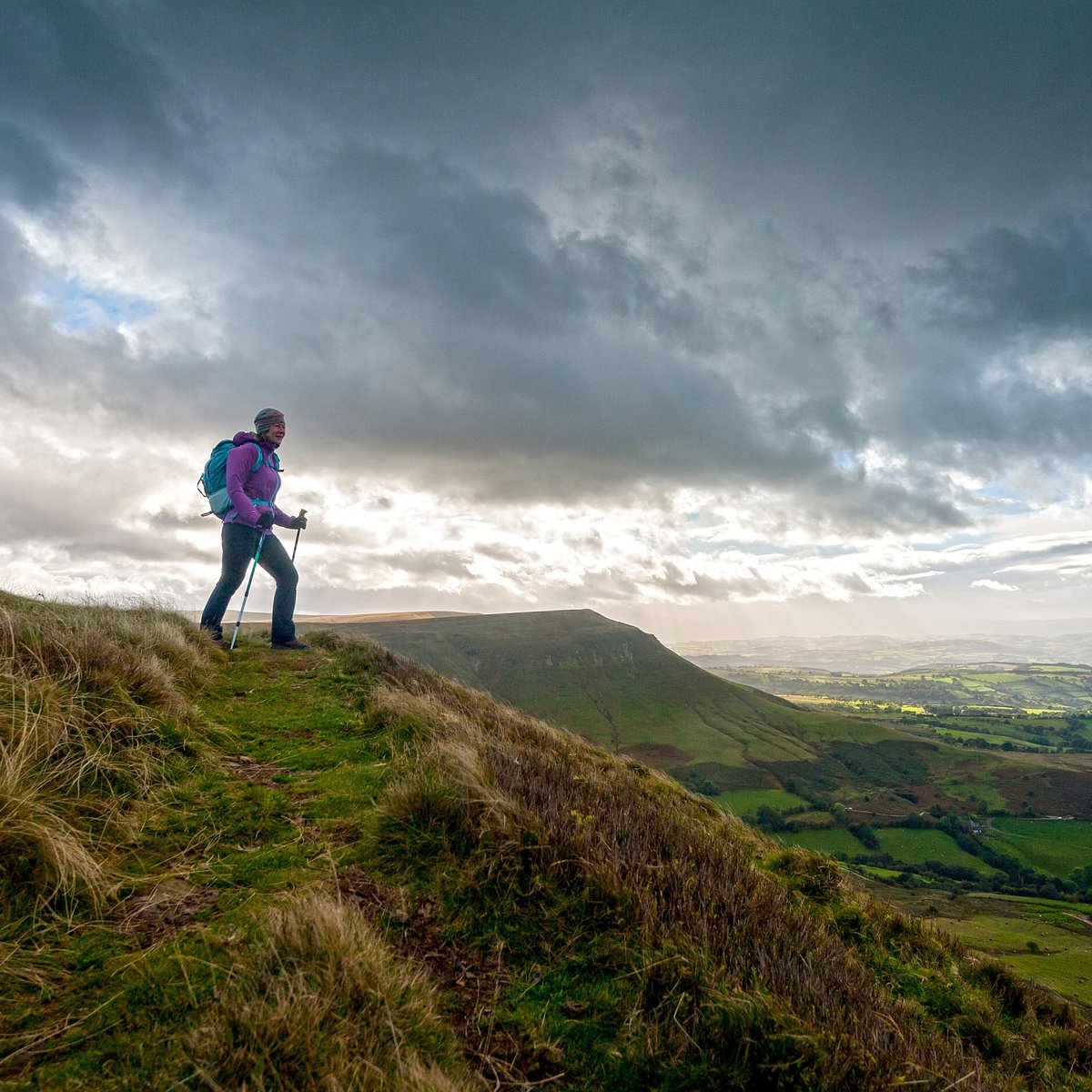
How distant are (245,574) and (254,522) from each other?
41.6 inches

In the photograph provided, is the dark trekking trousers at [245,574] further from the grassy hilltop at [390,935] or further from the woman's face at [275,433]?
the grassy hilltop at [390,935]

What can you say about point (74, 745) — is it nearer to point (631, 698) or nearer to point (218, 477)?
point (218, 477)

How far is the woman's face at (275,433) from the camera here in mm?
10633

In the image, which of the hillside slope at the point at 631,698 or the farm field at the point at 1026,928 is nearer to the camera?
the farm field at the point at 1026,928

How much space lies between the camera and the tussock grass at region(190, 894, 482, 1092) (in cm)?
182

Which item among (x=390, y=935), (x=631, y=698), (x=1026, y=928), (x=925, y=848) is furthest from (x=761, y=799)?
(x=390, y=935)

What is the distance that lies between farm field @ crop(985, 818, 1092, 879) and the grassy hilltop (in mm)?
118961

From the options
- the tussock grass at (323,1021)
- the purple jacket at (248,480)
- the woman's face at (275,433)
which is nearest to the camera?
the tussock grass at (323,1021)

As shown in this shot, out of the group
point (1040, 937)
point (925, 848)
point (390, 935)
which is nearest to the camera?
point (390, 935)

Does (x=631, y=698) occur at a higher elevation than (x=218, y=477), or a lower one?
lower

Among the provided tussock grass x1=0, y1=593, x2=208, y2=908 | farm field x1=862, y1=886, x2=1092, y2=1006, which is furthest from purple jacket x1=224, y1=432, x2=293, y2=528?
farm field x1=862, y1=886, x2=1092, y2=1006

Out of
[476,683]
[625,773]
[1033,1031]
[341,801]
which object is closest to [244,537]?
[341,801]

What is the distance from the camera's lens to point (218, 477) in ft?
34.3

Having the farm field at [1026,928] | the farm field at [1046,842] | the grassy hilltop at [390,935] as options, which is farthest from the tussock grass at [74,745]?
the farm field at [1046,842]
